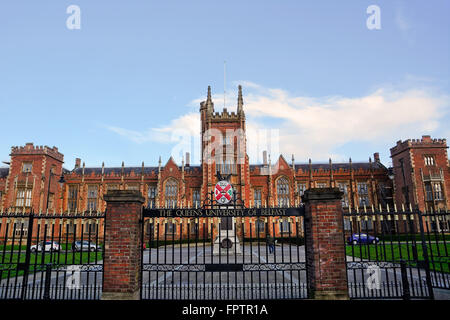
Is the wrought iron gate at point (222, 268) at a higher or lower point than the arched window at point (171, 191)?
lower

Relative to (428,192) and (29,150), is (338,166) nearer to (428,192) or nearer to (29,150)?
(428,192)

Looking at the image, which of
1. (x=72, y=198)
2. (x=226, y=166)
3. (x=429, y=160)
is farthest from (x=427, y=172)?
(x=72, y=198)

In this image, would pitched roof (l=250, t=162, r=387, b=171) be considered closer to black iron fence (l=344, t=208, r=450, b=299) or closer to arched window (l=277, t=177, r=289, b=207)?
arched window (l=277, t=177, r=289, b=207)

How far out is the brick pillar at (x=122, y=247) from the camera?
21.2 ft

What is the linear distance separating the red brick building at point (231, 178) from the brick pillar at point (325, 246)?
31.3 metres

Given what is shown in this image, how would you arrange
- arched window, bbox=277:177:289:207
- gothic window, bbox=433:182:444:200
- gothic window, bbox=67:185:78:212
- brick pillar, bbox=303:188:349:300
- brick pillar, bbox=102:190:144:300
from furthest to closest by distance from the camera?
gothic window, bbox=67:185:78:212, arched window, bbox=277:177:289:207, gothic window, bbox=433:182:444:200, brick pillar, bbox=102:190:144:300, brick pillar, bbox=303:188:349:300

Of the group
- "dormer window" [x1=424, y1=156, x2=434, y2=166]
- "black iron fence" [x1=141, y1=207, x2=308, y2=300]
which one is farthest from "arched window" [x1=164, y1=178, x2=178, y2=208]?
"dormer window" [x1=424, y1=156, x2=434, y2=166]

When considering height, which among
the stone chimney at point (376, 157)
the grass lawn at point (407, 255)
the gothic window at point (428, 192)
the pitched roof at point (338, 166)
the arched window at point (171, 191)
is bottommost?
the grass lawn at point (407, 255)

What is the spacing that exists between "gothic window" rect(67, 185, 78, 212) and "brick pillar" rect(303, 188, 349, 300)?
4749 cm

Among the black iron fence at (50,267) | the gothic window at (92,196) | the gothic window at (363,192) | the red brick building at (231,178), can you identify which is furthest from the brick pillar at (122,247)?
the gothic window at (363,192)

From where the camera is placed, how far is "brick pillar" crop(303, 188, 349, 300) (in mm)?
6340

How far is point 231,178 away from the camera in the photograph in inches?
1586

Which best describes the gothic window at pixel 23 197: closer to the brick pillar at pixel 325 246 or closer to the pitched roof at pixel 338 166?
the pitched roof at pixel 338 166
